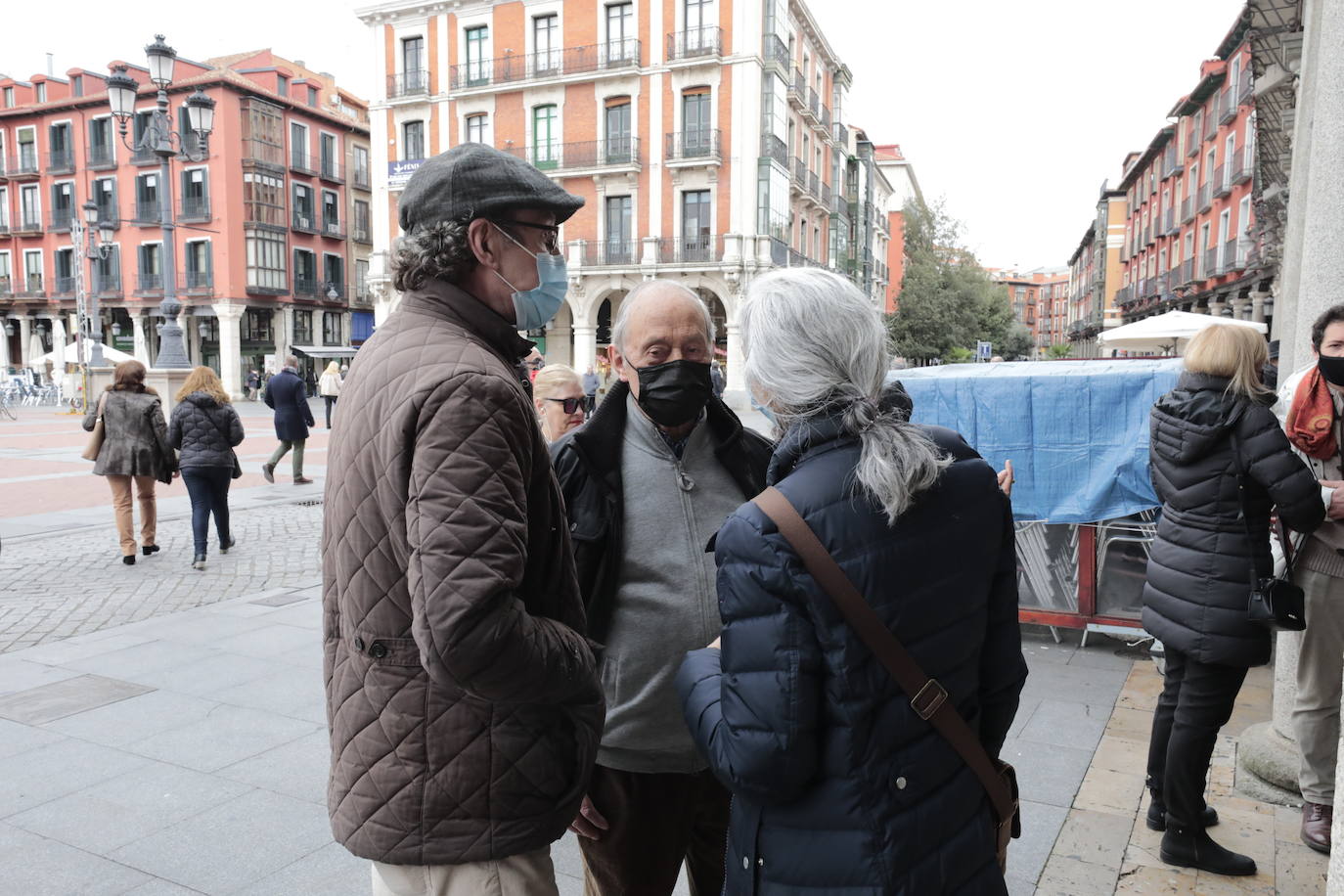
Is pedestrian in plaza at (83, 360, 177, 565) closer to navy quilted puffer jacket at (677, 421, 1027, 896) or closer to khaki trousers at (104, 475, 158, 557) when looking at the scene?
khaki trousers at (104, 475, 158, 557)

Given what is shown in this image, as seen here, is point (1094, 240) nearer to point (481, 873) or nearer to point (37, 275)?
point (37, 275)

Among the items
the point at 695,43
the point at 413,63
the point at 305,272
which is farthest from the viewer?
the point at 305,272

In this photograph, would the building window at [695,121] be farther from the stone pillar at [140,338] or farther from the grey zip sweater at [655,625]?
the grey zip sweater at [655,625]

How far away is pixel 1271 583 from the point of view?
3072 millimetres

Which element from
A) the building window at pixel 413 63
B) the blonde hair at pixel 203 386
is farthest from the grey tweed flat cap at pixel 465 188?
the building window at pixel 413 63

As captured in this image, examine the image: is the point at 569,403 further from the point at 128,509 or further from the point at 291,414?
the point at 291,414

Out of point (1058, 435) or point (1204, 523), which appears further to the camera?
point (1058, 435)

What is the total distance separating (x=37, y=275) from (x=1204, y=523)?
56.7 metres

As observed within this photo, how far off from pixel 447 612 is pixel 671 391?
3.64ft

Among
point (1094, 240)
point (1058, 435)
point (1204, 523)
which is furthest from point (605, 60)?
point (1094, 240)

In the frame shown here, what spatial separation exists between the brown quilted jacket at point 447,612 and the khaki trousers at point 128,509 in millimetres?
7957

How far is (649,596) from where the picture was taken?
7.74 ft

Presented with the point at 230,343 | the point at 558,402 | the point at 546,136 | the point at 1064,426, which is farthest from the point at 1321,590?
the point at 230,343

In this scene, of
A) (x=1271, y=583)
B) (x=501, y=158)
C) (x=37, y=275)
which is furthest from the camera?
(x=37, y=275)
